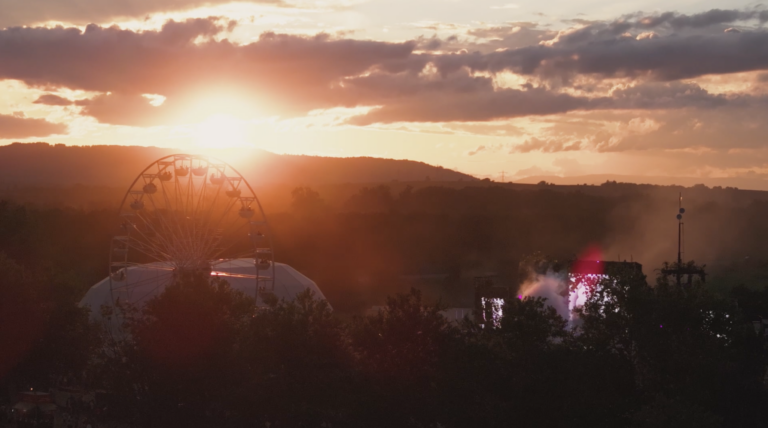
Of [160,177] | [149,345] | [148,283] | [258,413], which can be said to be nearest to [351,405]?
[258,413]

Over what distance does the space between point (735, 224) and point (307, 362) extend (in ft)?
373

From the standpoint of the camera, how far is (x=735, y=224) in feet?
421

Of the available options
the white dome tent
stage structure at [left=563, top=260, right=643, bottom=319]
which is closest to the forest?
the white dome tent

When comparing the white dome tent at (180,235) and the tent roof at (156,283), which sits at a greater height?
the white dome tent at (180,235)

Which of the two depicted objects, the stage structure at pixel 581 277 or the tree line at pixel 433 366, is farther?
the stage structure at pixel 581 277

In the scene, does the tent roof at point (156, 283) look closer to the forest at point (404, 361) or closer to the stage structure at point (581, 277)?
the forest at point (404, 361)

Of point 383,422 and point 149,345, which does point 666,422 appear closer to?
point 383,422

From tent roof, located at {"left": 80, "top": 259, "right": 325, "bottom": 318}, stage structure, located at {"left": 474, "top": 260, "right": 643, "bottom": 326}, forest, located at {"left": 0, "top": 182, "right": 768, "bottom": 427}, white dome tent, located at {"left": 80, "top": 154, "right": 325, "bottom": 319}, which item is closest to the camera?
forest, located at {"left": 0, "top": 182, "right": 768, "bottom": 427}

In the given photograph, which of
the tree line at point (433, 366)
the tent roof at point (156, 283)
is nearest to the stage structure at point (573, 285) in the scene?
the tent roof at point (156, 283)

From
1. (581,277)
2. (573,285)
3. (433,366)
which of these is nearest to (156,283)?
(573,285)

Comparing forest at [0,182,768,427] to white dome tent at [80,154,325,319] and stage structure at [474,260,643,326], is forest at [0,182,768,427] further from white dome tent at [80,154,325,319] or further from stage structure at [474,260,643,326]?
stage structure at [474,260,643,326]

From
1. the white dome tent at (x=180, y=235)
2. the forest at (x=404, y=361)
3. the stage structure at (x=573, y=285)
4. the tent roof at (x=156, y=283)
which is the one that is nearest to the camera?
the forest at (x=404, y=361)

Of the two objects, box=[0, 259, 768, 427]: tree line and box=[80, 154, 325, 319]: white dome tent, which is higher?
box=[80, 154, 325, 319]: white dome tent

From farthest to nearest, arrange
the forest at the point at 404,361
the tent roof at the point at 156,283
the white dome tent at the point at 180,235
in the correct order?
the tent roof at the point at 156,283 → the white dome tent at the point at 180,235 → the forest at the point at 404,361
